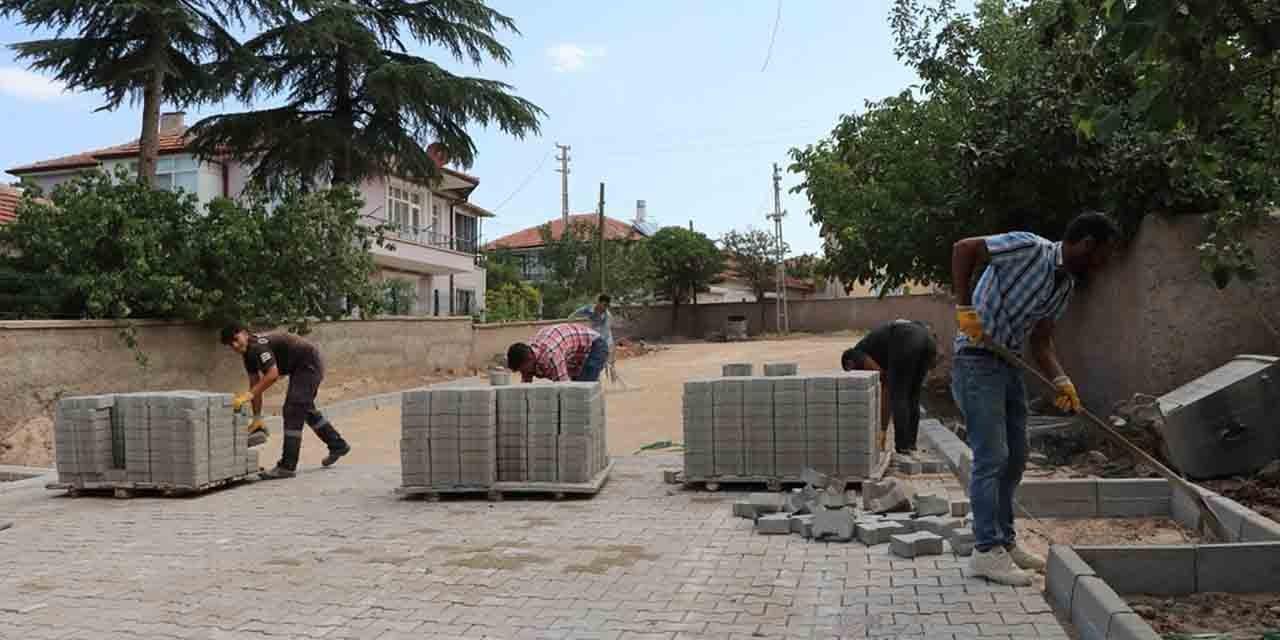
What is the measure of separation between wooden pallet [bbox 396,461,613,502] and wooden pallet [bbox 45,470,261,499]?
190 centimetres

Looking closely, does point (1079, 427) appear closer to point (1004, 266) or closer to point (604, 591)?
point (1004, 266)

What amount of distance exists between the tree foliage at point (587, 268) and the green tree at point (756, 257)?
5.29 meters

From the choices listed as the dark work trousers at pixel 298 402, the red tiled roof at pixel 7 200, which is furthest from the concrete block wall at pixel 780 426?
the red tiled roof at pixel 7 200

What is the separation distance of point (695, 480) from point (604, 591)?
2.92 meters

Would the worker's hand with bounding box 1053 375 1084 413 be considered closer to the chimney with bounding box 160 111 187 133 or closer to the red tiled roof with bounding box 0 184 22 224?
the red tiled roof with bounding box 0 184 22 224

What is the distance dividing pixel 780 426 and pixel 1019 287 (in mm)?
3120

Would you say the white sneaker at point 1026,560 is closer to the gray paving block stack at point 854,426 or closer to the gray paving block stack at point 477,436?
the gray paving block stack at point 854,426

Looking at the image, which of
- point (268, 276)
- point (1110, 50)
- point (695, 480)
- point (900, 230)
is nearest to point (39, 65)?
point (268, 276)

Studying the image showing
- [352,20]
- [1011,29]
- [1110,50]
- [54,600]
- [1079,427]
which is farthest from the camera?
[352,20]

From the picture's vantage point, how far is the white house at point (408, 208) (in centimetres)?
2916

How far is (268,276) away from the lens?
52.9 feet

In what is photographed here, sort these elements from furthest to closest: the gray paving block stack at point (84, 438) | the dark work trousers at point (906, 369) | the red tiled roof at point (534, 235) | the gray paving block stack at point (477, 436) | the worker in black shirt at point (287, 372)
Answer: the red tiled roof at point (534, 235)
the worker in black shirt at point (287, 372)
the dark work trousers at point (906, 369)
the gray paving block stack at point (84, 438)
the gray paving block stack at point (477, 436)

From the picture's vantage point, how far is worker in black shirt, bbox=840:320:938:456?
29.1 ft

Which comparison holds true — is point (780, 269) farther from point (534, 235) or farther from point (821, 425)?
point (821, 425)
